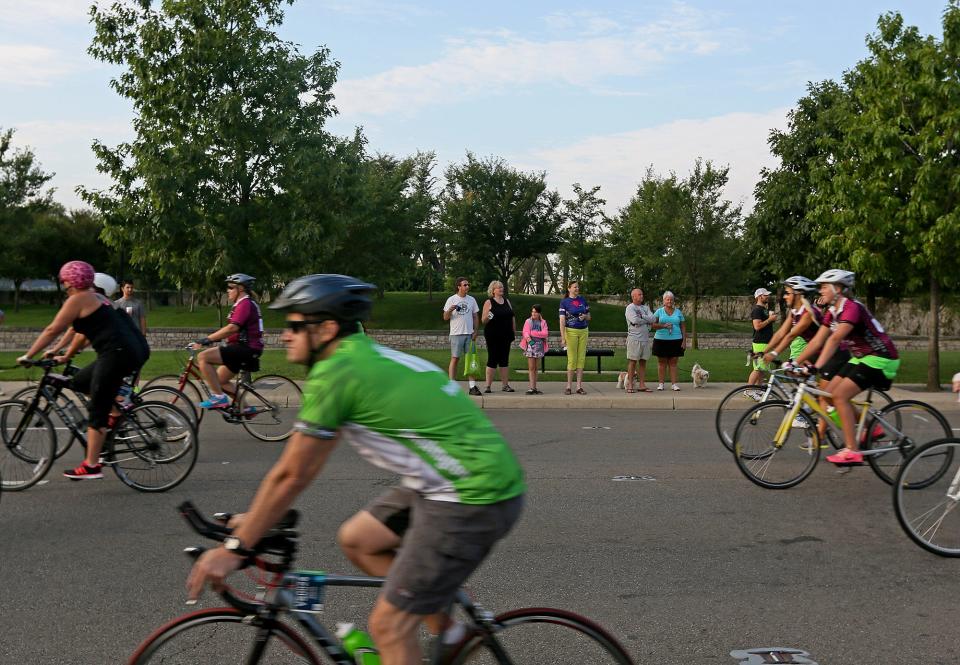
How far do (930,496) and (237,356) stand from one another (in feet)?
22.9

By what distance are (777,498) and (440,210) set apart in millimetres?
45157

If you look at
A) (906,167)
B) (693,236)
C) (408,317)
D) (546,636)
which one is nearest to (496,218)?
(408,317)

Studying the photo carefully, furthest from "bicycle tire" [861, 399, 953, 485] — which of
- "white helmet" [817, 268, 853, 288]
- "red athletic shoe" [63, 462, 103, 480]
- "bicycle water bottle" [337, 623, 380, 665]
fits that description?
"red athletic shoe" [63, 462, 103, 480]

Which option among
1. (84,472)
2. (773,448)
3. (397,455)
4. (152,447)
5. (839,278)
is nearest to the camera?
(397,455)

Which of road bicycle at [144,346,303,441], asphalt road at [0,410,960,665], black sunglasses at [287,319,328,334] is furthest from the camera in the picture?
road bicycle at [144,346,303,441]

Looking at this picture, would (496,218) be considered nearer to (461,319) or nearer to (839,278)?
(461,319)

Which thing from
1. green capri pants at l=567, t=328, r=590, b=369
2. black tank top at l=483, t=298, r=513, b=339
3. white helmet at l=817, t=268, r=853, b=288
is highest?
white helmet at l=817, t=268, r=853, b=288

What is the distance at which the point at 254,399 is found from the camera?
10344mm

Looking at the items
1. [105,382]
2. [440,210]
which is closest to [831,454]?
[105,382]

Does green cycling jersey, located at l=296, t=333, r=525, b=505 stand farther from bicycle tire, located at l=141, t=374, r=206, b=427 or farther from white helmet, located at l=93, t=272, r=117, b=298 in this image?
bicycle tire, located at l=141, t=374, r=206, b=427

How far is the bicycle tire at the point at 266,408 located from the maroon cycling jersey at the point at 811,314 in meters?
5.52

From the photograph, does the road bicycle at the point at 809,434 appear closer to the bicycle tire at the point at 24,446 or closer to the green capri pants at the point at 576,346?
the bicycle tire at the point at 24,446

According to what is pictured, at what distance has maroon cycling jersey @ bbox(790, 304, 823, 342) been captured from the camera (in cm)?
918

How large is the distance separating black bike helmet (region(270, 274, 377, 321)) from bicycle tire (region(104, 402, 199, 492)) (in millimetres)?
5440
